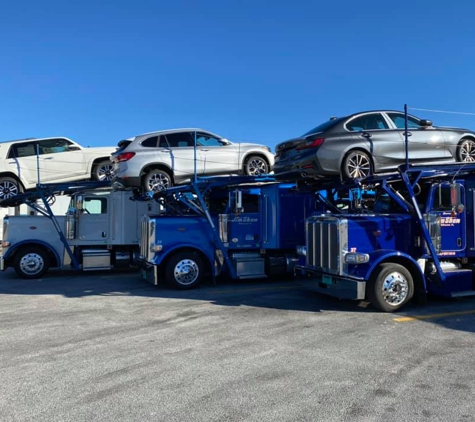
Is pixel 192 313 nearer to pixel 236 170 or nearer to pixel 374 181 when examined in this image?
pixel 374 181

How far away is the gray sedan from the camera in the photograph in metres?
8.24

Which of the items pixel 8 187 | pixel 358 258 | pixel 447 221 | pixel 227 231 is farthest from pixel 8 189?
pixel 447 221

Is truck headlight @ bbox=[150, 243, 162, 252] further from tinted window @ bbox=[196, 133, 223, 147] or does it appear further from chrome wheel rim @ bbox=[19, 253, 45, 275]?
chrome wheel rim @ bbox=[19, 253, 45, 275]

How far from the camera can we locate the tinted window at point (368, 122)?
8.54m

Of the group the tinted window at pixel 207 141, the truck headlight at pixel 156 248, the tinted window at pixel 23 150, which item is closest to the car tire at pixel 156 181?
the tinted window at pixel 207 141

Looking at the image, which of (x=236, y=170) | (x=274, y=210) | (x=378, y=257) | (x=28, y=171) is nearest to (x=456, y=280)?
(x=378, y=257)

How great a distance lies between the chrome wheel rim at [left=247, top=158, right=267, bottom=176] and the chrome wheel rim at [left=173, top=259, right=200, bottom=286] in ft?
9.63

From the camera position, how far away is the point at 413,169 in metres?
7.73

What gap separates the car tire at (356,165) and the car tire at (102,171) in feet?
22.0

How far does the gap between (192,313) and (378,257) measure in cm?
320

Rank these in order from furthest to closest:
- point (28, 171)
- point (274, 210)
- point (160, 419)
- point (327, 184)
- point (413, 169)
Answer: point (28, 171) → point (274, 210) → point (327, 184) → point (413, 169) → point (160, 419)

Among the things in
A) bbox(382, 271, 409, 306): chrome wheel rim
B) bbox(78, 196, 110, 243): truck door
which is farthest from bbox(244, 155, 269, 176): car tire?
bbox(382, 271, 409, 306): chrome wheel rim

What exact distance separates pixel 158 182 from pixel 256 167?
2.61 metres

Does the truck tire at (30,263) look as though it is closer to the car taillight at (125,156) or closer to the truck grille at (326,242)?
the car taillight at (125,156)
